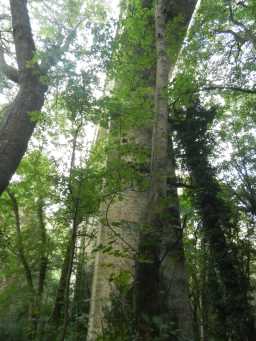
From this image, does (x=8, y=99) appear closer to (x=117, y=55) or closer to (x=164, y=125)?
(x=117, y=55)

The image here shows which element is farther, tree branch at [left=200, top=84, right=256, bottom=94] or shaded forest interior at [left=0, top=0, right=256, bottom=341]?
tree branch at [left=200, top=84, right=256, bottom=94]

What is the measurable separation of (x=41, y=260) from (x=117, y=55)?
5.17 metres

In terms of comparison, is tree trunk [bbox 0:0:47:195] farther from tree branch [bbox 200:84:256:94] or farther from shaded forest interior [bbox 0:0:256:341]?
tree branch [bbox 200:84:256:94]

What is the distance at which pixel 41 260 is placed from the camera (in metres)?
7.30

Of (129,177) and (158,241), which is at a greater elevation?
(129,177)

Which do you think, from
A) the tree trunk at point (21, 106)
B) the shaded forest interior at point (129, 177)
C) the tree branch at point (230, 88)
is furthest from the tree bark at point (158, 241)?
the tree branch at point (230, 88)

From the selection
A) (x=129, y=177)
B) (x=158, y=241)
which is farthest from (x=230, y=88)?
(x=158, y=241)

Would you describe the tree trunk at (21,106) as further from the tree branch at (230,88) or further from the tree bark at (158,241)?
the tree branch at (230,88)

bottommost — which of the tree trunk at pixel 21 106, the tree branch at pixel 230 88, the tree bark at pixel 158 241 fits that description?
the tree bark at pixel 158 241

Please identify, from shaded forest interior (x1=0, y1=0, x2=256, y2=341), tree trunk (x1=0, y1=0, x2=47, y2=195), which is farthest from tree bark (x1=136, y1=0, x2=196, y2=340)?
tree trunk (x1=0, y1=0, x2=47, y2=195)

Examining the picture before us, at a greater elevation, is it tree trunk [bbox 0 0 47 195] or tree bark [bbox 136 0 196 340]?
tree trunk [bbox 0 0 47 195]

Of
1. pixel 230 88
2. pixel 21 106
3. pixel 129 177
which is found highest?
pixel 230 88

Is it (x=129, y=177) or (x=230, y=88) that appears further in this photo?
(x=230, y=88)

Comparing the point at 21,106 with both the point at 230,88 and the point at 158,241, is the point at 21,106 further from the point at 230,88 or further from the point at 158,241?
the point at 230,88
